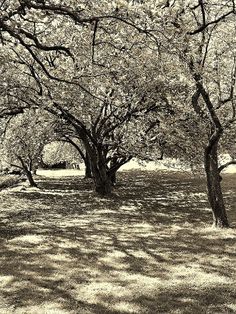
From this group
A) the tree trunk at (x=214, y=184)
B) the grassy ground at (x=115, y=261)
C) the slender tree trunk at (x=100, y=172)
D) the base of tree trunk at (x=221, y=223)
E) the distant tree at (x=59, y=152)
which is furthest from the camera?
the distant tree at (x=59, y=152)

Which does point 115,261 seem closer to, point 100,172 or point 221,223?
point 221,223

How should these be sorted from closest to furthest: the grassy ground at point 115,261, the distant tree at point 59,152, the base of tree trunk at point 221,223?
the grassy ground at point 115,261, the base of tree trunk at point 221,223, the distant tree at point 59,152

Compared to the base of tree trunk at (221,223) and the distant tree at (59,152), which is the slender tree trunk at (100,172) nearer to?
the base of tree trunk at (221,223)

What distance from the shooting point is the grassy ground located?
9008 mm

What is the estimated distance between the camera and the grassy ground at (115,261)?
29.6 feet

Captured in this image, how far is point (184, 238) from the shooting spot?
15.0 m

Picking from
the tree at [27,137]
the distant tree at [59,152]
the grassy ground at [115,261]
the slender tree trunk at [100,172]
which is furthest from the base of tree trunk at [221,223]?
the distant tree at [59,152]

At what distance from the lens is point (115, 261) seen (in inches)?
474

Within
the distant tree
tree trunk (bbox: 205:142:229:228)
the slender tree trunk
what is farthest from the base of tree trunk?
the distant tree

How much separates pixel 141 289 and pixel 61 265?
279cm

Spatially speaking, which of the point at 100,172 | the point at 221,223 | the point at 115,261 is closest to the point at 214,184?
the point at 221,223

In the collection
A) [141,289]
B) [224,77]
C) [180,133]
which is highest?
[224,77]

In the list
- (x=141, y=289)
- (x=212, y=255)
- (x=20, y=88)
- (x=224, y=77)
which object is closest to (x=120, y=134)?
(x=20, y=88)

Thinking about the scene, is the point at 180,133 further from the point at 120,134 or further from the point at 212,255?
the point at 212,255
